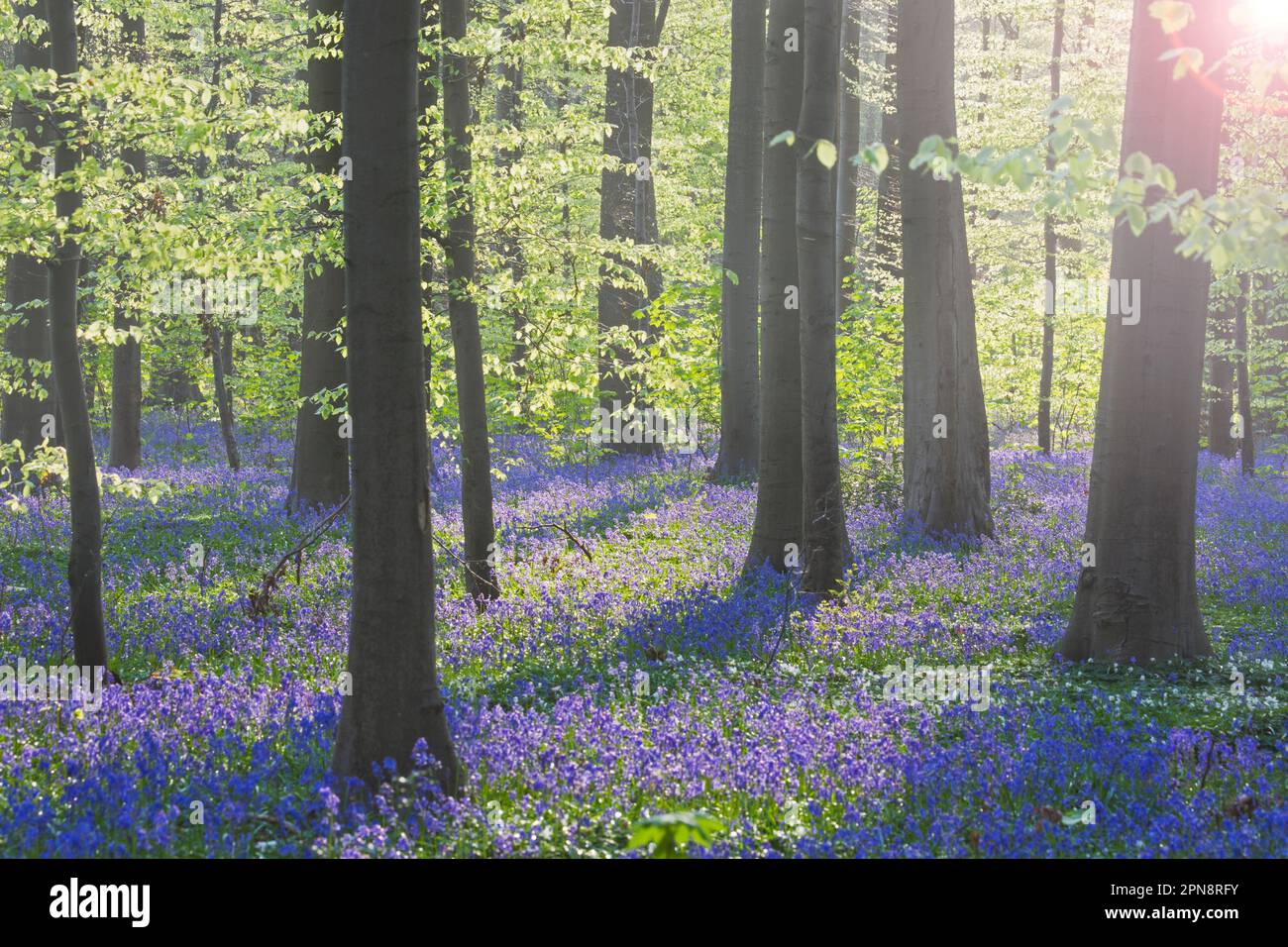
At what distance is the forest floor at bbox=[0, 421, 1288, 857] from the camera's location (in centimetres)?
507

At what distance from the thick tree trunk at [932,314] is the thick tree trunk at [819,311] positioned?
3249mm

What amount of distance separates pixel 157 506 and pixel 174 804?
1091 centimetres

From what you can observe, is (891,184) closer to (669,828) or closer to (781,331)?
(781,331)

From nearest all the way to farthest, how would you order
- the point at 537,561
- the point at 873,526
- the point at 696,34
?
the point at 537,561
the point at 873,526
the point at 696,34

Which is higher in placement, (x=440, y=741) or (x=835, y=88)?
(x=835, y=88)

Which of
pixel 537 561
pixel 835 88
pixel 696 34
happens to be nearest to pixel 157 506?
pixel 537 561

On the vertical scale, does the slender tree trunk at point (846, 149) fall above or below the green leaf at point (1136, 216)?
above

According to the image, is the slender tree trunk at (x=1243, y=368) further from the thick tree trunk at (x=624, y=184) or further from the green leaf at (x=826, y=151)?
the green leaf at (x=826, y=151)

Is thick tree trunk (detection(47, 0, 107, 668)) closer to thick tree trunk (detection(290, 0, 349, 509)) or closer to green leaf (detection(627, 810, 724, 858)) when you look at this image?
green leaf (detection(627, 810, 724, 858))

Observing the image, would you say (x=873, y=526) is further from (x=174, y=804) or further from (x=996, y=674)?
(x=174, y=804)

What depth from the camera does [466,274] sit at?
9891mm

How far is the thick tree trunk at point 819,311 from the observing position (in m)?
10.0

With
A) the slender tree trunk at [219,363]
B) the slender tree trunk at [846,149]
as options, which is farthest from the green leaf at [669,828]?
the slender tree trunk at [846,149]

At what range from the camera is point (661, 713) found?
680 centimetres
